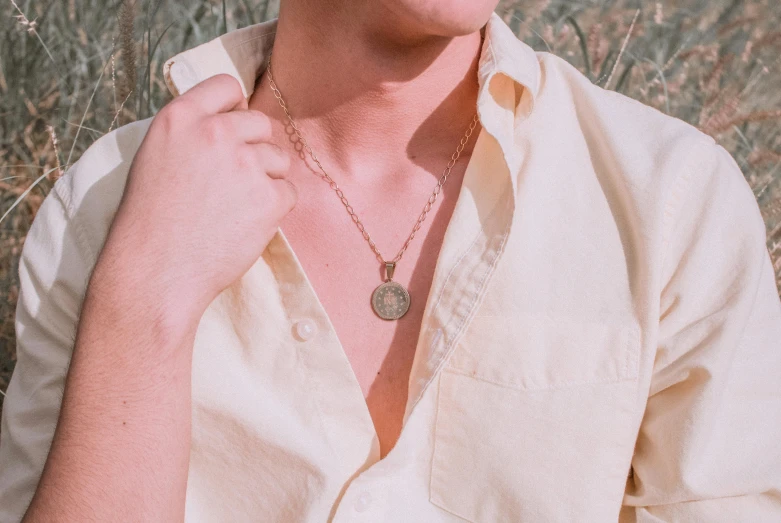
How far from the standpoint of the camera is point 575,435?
4.11 feet

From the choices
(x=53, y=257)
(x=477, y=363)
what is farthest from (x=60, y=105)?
(x=477, y=363)

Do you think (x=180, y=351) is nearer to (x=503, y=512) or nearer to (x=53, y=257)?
(x=53, y=257)

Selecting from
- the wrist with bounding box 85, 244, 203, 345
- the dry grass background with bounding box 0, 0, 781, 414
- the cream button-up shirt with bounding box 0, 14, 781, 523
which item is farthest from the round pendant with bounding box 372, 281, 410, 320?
the dry grass background with bounding box 0, 0, 781, 414

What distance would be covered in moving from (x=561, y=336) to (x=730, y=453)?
32 cm

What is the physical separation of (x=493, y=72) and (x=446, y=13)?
168mm

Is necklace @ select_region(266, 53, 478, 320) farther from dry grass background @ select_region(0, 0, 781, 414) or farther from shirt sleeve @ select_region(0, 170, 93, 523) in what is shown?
dry grass background @ select_region(0, 0, 781, 414)

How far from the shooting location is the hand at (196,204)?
1.24m

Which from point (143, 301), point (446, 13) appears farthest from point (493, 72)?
point (143, 301)

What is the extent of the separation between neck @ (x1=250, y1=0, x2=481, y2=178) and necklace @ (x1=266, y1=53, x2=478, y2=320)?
15 millimetres

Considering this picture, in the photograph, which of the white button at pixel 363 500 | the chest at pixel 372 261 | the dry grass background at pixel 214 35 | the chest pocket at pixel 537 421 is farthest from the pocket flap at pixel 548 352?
the dry grass background at pixel 214 35

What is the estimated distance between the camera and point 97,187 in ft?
4.91

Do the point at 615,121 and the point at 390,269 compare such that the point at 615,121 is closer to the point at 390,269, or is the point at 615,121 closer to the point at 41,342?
the point at 390,269

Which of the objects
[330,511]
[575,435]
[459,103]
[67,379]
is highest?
[459,103]

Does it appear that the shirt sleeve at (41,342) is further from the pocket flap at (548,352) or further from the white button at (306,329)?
the pocket flap at (548,352)
